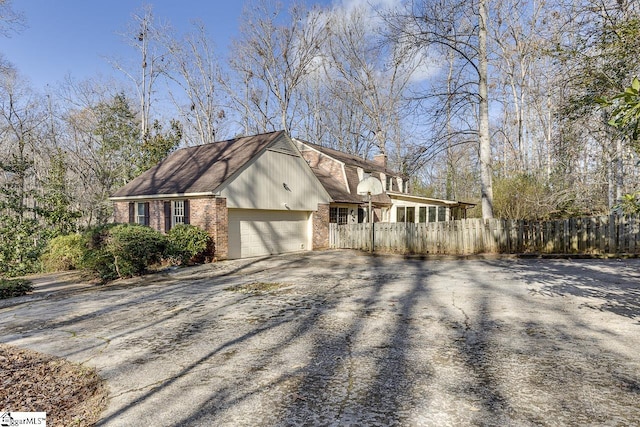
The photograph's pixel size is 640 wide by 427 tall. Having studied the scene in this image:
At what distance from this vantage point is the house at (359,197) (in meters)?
20.5

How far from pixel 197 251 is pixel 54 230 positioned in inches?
281

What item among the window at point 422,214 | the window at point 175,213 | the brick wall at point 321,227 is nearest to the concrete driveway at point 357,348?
the window at point 175,213

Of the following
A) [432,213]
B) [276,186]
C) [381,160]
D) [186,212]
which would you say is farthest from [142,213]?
[432,213]

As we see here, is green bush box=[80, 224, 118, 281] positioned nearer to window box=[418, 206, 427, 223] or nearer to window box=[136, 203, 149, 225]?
window box=[136, 203, 149, 225]

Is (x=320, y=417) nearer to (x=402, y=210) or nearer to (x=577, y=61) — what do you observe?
(x=577, y=61)

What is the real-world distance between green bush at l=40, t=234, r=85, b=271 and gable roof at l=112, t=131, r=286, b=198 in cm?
332

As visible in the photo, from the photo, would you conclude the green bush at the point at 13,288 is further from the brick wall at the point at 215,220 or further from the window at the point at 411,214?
the window at the point at 411,214

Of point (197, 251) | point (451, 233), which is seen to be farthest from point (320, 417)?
point (451, 233)

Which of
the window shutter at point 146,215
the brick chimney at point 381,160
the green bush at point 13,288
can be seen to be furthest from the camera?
the brick chimney at point 381,160

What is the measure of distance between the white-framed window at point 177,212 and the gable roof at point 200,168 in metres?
0.47

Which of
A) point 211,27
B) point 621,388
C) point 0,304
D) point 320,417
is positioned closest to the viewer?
point 320,417

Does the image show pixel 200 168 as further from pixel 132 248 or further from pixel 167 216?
pixel 132 248

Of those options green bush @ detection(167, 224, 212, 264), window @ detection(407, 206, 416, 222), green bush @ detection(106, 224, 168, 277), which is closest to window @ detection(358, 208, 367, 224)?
window @ detection(407, 206, 416, 222)

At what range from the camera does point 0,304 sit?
8.23 meters
